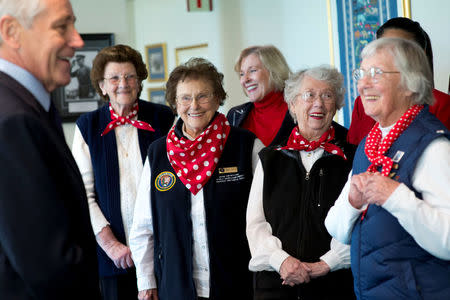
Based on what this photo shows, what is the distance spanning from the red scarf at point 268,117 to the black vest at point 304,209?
78 cm

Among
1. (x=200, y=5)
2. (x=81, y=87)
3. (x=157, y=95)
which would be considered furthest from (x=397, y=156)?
(x=81, y=87)

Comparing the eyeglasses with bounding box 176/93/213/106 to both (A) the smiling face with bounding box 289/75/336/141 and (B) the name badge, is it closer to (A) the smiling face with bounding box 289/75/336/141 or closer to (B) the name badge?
(A) the smiling face with bounding box 289/75/336/141

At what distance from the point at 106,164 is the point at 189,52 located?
3.33 meters

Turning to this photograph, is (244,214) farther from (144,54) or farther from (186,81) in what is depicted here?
(144,54)

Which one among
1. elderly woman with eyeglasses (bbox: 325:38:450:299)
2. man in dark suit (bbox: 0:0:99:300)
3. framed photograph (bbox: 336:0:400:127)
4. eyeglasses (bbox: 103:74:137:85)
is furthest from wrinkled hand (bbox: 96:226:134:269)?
framed photograph (bbox: 336:0:400:127)

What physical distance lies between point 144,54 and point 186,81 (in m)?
3.87

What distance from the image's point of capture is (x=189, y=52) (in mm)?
5969

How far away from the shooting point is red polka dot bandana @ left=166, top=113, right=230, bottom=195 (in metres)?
2.49

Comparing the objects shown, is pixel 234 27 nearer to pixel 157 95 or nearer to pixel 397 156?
pixel 157 95

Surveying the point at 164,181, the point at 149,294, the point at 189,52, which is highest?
the point at 189,52

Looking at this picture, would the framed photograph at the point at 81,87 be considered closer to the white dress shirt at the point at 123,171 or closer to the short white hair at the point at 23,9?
the white dress shirt at the point at 123,171

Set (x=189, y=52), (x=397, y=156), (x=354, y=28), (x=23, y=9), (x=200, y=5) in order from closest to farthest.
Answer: (x=23, y=9)
(x=397, y=156)
(x=354, y=28)
(x=200, y=5)
(x=189, y=52)

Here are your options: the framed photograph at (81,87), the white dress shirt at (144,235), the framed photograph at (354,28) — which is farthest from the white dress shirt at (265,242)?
the framed photograph at (81,87)

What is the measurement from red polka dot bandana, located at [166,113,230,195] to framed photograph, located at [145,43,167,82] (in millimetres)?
3663
